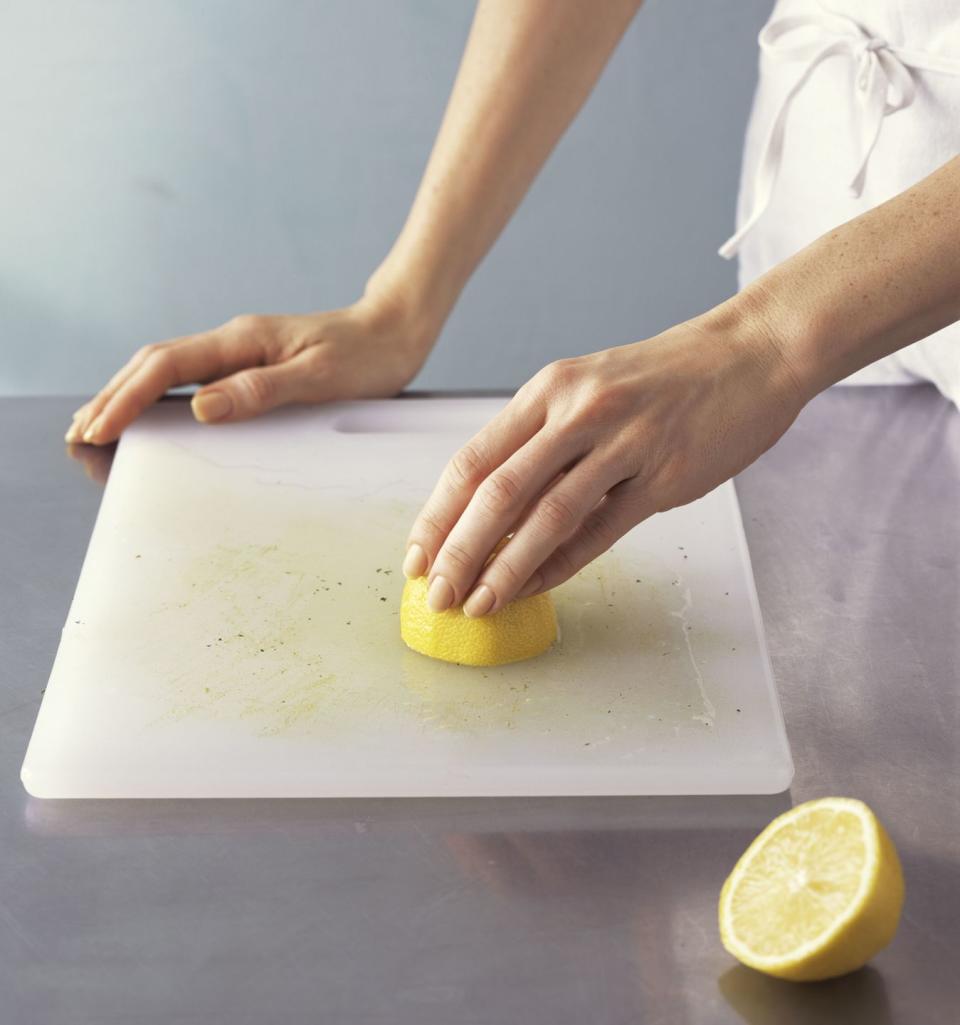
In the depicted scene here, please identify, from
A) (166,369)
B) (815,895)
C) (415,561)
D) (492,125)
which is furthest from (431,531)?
(492,125)

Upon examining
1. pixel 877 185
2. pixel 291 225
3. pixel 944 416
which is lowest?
pixel 291 225

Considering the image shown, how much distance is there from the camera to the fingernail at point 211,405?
1553 millimetres

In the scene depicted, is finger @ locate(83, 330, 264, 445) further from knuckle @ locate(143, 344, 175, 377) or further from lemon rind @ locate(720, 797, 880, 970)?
lemon rind @ locate(720, 797, 880, 970)

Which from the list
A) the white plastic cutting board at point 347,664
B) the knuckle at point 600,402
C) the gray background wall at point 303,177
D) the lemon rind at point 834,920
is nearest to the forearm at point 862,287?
the knuckle at point 600,402

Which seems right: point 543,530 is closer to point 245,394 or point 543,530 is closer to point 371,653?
point 371,653

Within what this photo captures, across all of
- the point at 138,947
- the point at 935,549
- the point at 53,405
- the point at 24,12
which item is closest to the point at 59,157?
the point at 24,12

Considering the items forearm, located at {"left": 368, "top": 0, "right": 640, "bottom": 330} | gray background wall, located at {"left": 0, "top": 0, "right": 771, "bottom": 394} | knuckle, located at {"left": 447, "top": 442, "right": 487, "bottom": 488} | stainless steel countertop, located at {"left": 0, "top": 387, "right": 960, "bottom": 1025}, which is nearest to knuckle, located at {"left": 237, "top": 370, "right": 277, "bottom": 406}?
forearm, located at {"left": 368, "top": 0, "right": 640, "bottom": 330}

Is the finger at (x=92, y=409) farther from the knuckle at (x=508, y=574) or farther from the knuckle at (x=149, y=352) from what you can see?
the knuckle at (x=508, y=574)

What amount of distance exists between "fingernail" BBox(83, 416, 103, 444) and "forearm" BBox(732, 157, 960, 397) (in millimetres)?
748

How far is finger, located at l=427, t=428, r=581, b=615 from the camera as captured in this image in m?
1.13

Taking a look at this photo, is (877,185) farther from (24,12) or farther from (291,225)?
(24,12)

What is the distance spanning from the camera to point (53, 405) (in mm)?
1720

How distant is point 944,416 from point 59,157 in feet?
7.63

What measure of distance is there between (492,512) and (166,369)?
0.62m
